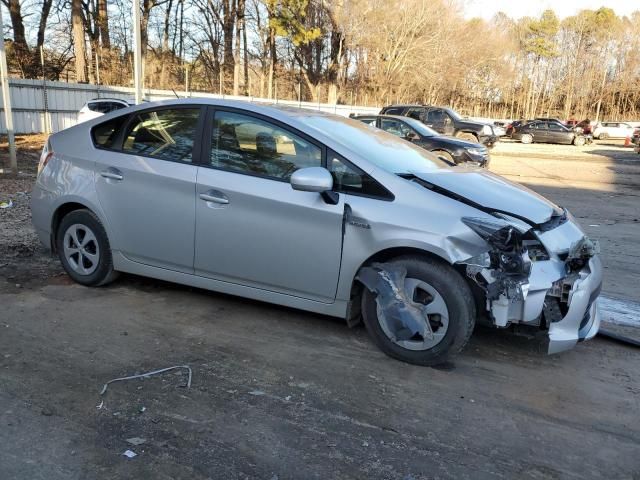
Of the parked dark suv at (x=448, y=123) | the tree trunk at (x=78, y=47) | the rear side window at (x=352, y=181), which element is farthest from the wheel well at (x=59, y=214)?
the tree trunk at (x=78, y=47)

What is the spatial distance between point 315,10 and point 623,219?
107 ft

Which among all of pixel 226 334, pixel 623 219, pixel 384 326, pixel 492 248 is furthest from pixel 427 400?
pixel 623 219

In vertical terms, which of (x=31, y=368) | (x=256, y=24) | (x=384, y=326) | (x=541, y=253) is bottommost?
(x=31, y=368)

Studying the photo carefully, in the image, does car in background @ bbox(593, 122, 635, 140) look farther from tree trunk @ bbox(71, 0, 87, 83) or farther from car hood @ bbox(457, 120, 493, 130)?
tree trunk @ bbox(71, 0, 87, 83)

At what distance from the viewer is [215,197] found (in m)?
3.93

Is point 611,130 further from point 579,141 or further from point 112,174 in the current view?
point 112,174

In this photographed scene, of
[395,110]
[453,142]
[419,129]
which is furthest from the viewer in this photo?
[395,110]

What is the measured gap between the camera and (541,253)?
339cm

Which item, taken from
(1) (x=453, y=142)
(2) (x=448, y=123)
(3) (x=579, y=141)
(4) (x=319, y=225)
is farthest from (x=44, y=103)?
(3) (x=579, y=141)

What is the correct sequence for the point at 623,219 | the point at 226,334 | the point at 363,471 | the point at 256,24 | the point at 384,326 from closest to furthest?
the point at 363,471
the point at 384,326
the point at 226,334
the point at 623,219
the point at 256,24

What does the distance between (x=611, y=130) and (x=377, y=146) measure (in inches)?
1674

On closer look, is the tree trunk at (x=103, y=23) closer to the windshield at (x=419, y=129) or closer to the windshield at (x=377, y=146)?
the windshield at (x=419, y=129)

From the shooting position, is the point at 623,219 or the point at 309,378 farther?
the point at 623,219

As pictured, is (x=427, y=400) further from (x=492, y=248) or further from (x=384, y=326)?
(x=492, y=248)
